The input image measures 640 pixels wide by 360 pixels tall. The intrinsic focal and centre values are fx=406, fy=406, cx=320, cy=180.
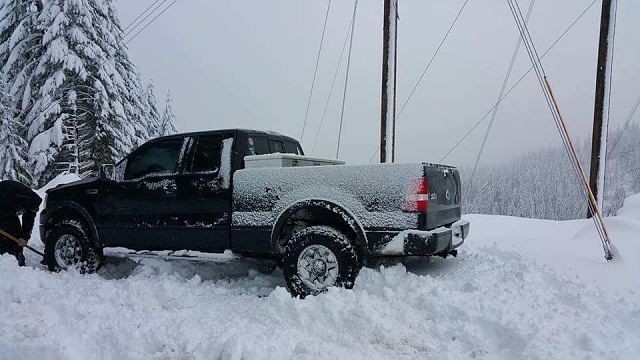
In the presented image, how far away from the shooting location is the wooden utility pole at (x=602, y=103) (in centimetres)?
841

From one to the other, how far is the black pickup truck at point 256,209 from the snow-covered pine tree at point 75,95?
17.2 m

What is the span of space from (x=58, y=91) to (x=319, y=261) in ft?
71.4

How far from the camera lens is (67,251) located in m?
6.07

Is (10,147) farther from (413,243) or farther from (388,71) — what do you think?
(413,243)

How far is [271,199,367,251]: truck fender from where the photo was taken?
171 inches

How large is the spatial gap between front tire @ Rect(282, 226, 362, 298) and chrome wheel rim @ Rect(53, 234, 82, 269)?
354 cm

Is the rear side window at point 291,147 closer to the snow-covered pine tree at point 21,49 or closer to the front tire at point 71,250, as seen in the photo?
the front tire at point 71,250

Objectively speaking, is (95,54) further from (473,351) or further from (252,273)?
(473,351)

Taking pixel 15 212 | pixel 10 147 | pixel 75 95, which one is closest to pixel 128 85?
pixel 75 95

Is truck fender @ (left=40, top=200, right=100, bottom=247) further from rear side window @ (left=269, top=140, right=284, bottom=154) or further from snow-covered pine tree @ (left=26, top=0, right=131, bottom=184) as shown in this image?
snow-covered pine tree @ (left=26, top=0, right=131, bottom=184)

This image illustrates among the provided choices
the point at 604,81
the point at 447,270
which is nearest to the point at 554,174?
the point at 604,81

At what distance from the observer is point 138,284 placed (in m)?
4.80

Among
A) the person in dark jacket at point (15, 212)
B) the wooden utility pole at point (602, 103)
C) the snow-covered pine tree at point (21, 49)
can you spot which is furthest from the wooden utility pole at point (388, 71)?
the snow-covered pine tree at point (21, 49)

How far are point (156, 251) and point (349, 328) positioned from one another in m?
3.27
